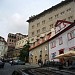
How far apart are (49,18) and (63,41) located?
30.7 metres

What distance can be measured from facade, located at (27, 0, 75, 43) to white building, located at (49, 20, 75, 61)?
16.5 m

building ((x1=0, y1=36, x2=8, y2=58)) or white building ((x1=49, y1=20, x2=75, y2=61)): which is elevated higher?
building ((x1=0, y1=36, x2=8, y2=58))

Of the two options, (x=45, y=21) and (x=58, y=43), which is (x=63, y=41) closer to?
(x=58, y=43)

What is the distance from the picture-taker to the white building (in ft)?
105

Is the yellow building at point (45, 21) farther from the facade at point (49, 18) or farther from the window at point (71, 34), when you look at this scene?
the window at point (71, 34)

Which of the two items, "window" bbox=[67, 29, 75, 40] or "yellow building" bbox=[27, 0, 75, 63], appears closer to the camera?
"window" bbox=[67, 29, 75, 40]

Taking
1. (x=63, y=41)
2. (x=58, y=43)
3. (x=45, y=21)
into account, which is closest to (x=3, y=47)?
(x=45, y=21)

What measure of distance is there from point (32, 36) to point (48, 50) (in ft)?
97.8

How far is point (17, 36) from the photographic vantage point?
125812mm

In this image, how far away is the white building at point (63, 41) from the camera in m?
32.1

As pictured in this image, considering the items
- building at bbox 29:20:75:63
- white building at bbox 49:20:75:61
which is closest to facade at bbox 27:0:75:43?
building at bbox 29:20:75:63

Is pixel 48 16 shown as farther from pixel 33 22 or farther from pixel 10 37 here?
pixel 10 37

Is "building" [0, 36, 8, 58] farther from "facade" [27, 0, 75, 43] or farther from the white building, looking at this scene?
the white building

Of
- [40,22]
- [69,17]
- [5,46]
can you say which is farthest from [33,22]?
[5,46]
